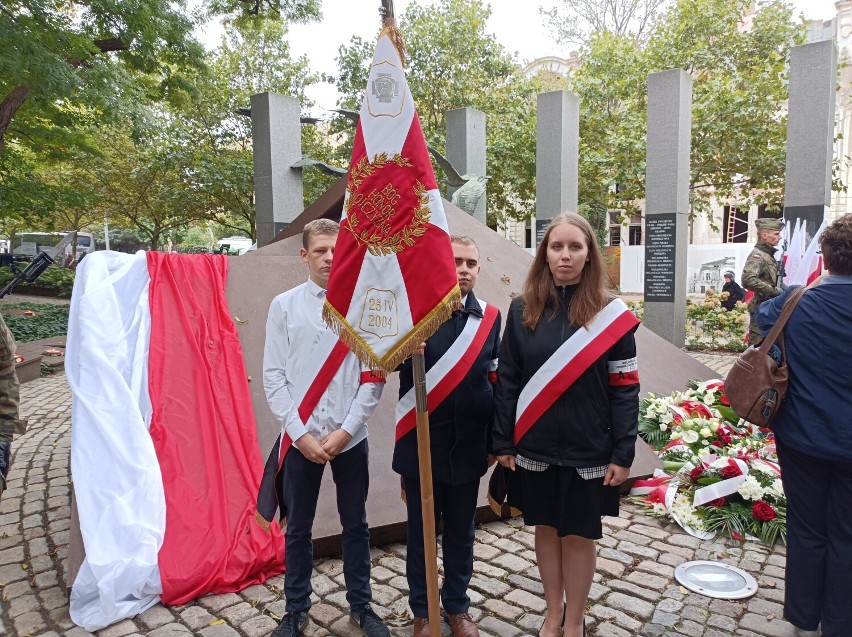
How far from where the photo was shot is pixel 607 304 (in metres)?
2.38

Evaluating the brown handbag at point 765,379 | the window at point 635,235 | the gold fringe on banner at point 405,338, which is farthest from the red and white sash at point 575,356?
the window at point 635,235

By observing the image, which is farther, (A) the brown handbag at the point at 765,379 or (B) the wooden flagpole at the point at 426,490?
(A) the brown handbag at the point at 765,379

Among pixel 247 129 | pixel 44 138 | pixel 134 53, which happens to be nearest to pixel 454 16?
pixel 247 129

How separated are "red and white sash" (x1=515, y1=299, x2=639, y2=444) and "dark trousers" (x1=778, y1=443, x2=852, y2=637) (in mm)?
831

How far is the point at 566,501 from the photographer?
2.35m

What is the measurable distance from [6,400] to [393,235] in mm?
A: 1629

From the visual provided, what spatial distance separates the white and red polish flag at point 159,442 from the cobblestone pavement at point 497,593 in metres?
0.15

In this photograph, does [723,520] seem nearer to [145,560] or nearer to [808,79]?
[145,560]

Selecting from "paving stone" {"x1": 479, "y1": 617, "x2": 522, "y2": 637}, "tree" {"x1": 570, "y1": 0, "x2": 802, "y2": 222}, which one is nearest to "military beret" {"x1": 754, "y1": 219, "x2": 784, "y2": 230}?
"paving stone" {"x1": 479, "y1": 617, "x2": 522, "y2": 637}

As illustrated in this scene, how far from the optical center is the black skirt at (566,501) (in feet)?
7.66

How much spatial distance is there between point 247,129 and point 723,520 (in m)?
17.8

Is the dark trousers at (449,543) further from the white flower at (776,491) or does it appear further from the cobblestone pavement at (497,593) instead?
the white flower at (776,491)

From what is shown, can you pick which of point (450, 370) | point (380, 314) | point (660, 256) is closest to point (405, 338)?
point (380, 314)

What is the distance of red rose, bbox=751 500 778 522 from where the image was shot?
141 inches
